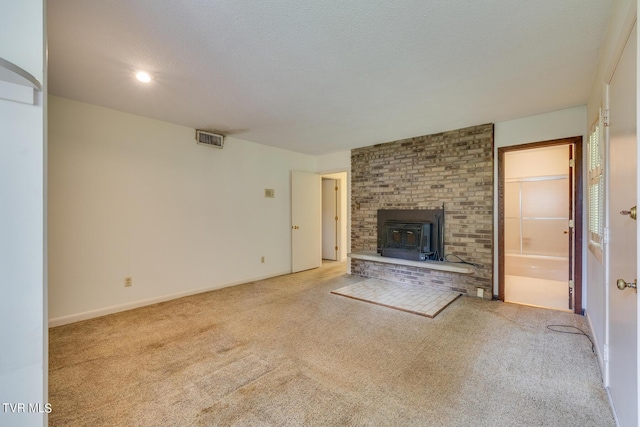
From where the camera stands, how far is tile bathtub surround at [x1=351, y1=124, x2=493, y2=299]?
3797 mm

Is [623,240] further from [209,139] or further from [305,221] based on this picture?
[305,221]

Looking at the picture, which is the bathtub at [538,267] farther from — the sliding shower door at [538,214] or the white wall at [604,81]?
the white wall at [604,81]

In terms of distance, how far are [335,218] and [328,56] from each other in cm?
515

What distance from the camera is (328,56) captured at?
211 cm

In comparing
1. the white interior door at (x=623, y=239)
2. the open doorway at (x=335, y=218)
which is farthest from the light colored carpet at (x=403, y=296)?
the open doorway at (x=335, y=218)

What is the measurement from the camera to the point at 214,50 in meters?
2.04

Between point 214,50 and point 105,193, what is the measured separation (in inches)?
93.4

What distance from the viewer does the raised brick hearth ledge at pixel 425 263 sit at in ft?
12.1

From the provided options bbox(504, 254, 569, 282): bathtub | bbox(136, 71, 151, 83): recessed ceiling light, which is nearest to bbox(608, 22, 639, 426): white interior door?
bbox(136, 71, 151, 83): recessed ceiling light

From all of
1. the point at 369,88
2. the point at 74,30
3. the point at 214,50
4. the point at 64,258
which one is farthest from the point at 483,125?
the point at 64,258

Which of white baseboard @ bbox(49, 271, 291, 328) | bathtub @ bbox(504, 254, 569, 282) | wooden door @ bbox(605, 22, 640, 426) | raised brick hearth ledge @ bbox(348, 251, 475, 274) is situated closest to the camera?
wooden door @ bbox(605, 22, 640, 426)

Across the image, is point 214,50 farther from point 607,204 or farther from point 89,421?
point 607,204
